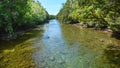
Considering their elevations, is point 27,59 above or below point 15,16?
below

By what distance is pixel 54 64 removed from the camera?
62.6ft

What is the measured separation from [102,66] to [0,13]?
2518cm

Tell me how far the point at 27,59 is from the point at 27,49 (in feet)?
18.3

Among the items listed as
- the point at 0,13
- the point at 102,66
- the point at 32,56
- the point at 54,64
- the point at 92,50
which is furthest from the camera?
the point at 0,13

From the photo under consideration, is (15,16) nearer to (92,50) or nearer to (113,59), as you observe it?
(92,50)

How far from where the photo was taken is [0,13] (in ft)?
117

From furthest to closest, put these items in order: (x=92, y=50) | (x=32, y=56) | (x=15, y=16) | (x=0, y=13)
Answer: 1. (x=15, y=16)
2. (x=0, y=13)
3. (x=92, y=50)
4. (x=32, y=56)

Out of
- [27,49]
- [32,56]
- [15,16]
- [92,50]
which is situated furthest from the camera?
[15,16]

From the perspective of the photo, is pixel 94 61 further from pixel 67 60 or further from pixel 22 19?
pixel 22 19

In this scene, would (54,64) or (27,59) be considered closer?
(54,64)

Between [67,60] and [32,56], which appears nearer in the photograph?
[67,60]

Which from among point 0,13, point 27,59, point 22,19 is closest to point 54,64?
point 27,59

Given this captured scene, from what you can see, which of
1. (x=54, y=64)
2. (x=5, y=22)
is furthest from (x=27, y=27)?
(x=54, y=64)

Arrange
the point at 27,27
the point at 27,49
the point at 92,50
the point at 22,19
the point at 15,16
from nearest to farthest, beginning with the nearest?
1. the point at 92,50
2. the point at 27,49
3. the point at 15,16
4. the point at 22,19
5. the point at 27,27
